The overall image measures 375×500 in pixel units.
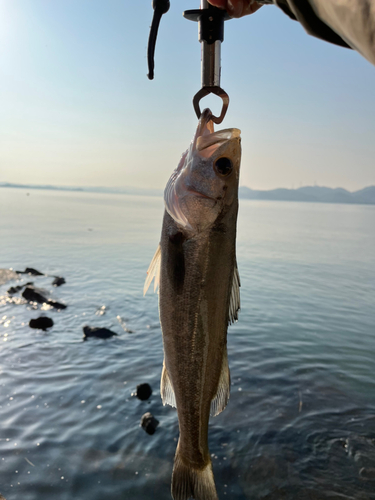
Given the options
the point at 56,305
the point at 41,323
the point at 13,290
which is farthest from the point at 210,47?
the point at 13,290

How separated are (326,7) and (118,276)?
89.3ft

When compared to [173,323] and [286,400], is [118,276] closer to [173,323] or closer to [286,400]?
[286,400]

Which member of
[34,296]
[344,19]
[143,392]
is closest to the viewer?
[344,19]

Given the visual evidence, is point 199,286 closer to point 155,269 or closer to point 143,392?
point 155,269

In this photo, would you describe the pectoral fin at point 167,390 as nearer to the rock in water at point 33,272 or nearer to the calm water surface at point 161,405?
the calm water surface at point 161,405

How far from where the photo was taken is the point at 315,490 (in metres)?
8.14

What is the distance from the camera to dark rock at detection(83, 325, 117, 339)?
Answer: 16.2 m

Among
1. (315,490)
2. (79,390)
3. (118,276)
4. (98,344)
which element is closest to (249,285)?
(118,276)

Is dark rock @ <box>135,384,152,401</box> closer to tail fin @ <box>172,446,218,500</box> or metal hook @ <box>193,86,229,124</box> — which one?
tail fin @ <box>172,446,218,500</box>

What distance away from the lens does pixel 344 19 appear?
1.86 m

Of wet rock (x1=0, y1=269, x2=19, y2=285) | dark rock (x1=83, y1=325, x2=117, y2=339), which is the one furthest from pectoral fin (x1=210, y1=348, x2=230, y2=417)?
wet rock (x1=0, y1=269, x2=19, y2=285)

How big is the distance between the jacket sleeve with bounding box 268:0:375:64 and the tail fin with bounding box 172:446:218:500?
139 inches

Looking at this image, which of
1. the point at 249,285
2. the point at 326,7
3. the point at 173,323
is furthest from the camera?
the point at 249,285

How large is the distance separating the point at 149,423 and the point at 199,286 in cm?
777
